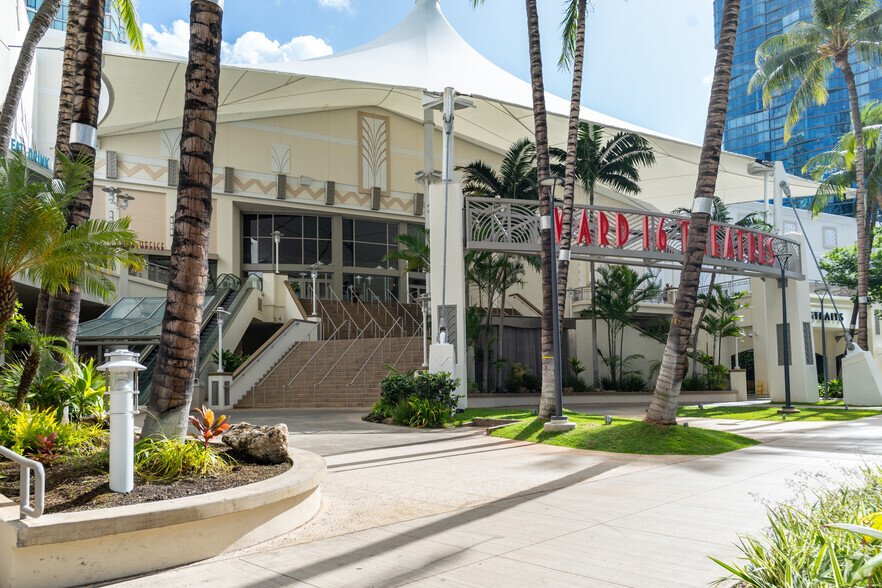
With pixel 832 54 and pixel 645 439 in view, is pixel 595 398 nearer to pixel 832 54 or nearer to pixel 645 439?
pixel 645 439

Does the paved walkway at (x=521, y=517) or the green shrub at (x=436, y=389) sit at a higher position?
the green shrub at (x=436, y=389)

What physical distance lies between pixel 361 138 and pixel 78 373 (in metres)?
32.6

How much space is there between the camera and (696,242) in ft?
39.9

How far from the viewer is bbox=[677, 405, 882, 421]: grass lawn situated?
60.2ft

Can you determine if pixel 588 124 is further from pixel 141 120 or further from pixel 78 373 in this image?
pixel 78 373

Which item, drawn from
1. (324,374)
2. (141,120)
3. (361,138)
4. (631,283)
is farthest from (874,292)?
(141,120)

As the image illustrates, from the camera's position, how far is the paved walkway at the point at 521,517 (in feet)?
16.0

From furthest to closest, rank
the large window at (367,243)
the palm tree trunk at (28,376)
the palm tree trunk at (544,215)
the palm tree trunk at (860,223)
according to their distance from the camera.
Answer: the large window at (367,243), the palm tree trunk at (860,223), the palm tree trunk at (544,215), the palm tree trunk at (28,376)

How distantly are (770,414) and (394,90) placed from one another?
77.3ft

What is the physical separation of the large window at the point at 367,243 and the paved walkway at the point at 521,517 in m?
28.8

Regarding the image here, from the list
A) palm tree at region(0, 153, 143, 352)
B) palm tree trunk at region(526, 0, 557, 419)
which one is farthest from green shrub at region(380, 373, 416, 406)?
palm tree at region(0, 153, 143, 352)

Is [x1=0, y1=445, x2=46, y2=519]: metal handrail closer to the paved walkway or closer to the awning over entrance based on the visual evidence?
the paved walkway

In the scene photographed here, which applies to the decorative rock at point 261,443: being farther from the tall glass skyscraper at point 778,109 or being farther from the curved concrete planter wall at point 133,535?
the tall glass skyscraper at point 778,109

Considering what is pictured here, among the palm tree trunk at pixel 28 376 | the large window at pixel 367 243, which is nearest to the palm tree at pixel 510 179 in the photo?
the large window at pixel 367 243
